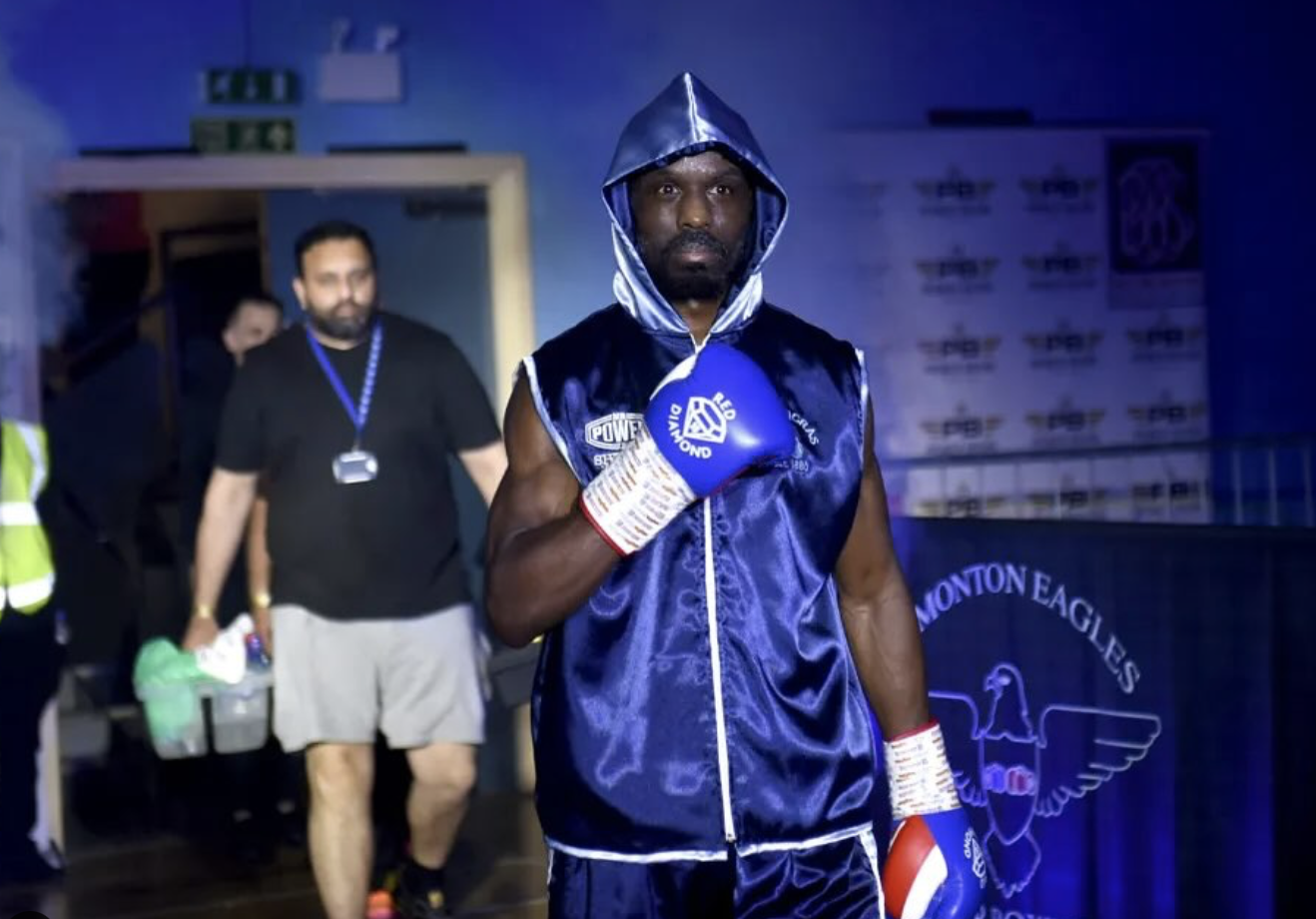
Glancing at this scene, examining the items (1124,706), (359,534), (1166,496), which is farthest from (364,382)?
(1166,496)

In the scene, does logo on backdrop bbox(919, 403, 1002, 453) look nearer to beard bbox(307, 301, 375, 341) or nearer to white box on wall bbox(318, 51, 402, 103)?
white box on wall bbox(318, 51, 402, 103)

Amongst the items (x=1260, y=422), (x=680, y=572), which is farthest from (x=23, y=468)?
(x=1260, y=422)

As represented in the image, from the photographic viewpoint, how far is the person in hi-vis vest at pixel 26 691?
6434 mm

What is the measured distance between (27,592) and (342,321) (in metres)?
1.52

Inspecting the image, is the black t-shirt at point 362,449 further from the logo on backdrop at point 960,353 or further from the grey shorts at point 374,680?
the logo on backdrop at point 960,353

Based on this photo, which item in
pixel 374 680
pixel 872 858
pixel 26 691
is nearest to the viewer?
pixel 872 858

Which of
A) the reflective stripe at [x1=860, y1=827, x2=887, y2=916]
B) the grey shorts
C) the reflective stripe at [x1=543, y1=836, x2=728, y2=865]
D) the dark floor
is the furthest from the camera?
the dark floor

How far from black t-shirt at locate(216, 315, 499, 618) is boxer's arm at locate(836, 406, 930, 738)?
2595 millimetres

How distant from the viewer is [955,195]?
785 centimetres

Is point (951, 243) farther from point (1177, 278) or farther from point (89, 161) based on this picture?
point (89, 161)

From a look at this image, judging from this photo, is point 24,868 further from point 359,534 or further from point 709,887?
point 709,887

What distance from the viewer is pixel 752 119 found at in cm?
763

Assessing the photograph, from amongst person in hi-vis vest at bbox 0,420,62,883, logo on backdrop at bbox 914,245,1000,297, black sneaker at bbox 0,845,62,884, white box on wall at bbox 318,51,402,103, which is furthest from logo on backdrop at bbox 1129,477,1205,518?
black sneaker at bbox 0,845,62,884

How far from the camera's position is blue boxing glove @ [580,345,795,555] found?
2711 mm
